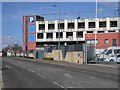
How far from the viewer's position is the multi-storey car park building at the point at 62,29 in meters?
118

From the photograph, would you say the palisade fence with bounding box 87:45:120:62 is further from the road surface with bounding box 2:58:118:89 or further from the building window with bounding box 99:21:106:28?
the building window with bounding box 99:21:106:28

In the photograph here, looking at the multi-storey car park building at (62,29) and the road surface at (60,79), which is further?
the multi-storey car park building at (62,29)

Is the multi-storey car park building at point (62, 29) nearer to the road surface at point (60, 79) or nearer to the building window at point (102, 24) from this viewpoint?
the building window at point (102, 24)

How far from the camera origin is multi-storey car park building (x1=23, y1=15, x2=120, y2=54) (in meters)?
118

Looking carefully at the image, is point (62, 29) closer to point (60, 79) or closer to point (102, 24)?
point (102, 24)

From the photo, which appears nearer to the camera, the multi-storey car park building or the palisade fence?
the palisade fence

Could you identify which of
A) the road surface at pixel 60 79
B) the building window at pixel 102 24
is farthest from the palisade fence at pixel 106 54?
the building window at pixel 102 24

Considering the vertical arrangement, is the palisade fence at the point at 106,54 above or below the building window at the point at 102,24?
below

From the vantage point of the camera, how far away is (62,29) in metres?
125

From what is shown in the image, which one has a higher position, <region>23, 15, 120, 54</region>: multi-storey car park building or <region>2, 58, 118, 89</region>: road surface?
<region>23, 15, 120, 54</region>: multi-storey car park building

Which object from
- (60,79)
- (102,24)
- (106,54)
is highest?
(102,24)

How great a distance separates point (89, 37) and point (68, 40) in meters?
28.8

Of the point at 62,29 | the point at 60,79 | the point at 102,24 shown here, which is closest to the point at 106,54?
the point at 60,79

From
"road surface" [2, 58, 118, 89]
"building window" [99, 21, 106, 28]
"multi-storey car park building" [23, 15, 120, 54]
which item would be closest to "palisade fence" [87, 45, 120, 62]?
"road surface" [2, 58, 118, 89]
